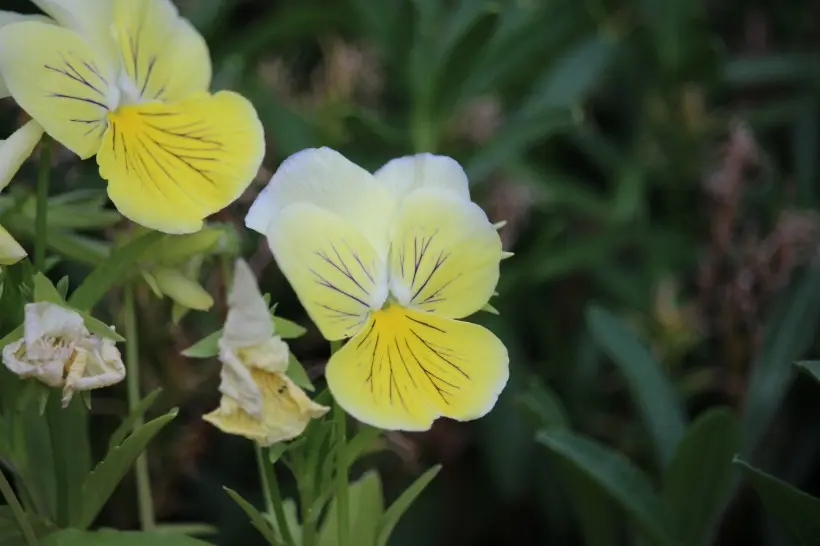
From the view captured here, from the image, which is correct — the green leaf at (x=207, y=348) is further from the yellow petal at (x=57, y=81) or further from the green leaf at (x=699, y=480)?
the green leaf at (x=699, y=480)

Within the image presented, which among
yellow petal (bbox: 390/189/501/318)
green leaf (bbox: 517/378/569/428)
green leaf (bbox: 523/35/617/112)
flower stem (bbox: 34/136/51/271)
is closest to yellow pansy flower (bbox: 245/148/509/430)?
yellow petal (bbox: 390/189/501/318)

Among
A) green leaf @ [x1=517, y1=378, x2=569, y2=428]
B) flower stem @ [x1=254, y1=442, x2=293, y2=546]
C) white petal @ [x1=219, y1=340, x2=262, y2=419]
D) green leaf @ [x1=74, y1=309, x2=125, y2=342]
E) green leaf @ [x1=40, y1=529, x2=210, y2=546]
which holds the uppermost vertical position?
white petal @ [x1=219, y1=340, x2=262, y2=419]

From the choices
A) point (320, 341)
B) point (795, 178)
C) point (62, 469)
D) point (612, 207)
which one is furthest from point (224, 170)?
point (795, 178)

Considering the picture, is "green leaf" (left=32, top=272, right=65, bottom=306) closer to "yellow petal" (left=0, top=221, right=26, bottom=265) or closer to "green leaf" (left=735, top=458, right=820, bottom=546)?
"yellow petal" (left=0, top=221, right=26, bottom=265)

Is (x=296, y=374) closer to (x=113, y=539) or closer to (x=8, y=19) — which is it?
(x=113, y=539)

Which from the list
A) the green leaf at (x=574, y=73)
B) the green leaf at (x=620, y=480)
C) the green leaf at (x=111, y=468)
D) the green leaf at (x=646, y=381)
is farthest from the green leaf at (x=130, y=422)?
the green leaf at (x=574, y=73)
